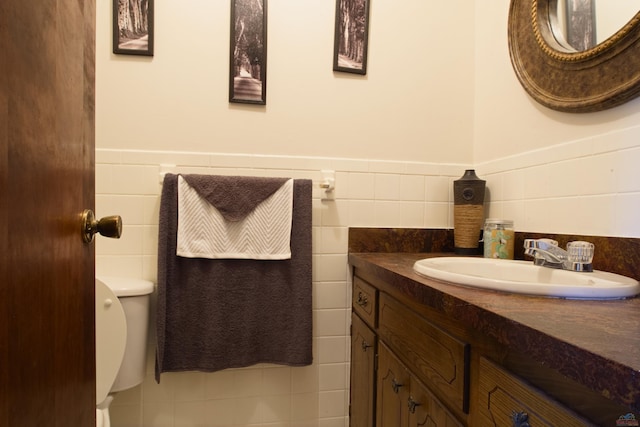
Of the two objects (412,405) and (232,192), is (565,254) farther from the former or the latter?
(232,192)

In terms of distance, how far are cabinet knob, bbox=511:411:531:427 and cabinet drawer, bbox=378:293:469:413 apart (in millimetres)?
113

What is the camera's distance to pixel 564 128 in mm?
956

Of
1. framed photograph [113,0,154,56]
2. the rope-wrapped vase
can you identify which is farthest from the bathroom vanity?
framed photograph [113,0,154,56]

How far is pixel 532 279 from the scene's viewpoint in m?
0.85

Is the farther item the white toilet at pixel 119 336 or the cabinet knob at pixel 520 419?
the white toilet at pixel 119 336

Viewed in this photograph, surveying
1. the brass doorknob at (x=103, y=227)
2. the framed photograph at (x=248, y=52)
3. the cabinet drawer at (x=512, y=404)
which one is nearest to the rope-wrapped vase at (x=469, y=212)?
the cabinet drawer at (x=512, y=404)

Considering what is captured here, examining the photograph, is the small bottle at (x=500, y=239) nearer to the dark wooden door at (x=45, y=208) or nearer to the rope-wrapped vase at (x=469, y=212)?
the rope-wrapped vase at (x=469, y=212)

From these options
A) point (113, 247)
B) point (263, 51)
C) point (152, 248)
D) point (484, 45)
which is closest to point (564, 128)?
point (484, 45)

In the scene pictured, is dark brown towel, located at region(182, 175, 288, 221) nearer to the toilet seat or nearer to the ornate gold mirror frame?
the toilet seat

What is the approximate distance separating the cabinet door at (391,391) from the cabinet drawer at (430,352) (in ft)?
0.13

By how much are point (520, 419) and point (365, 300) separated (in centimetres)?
69

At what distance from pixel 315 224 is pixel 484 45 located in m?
1.05

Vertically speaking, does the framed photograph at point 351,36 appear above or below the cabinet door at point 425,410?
above

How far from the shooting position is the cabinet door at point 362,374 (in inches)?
40.6
